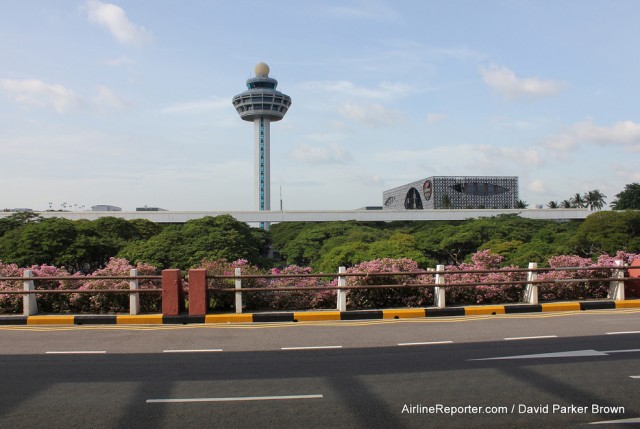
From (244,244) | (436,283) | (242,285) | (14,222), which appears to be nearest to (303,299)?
(242,285)

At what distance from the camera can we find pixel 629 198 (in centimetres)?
10681

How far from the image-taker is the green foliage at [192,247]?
35.8 m

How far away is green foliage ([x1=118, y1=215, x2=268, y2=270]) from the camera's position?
35.8 metres

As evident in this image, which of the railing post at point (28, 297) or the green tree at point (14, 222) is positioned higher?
the green tree at point (14, 222)

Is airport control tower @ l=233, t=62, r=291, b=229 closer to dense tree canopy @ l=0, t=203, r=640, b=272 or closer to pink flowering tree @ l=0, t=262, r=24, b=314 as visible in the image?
dense tree canopy @ l=0, t=203, r=640, b=272

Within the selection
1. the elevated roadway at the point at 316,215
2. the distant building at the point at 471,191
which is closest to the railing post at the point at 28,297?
the elevated roadway at the point at 316,215

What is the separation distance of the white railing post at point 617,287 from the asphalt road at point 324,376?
11.0 ft

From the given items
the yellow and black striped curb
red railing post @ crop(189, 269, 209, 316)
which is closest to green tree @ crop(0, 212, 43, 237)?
the yellow and black striped curb

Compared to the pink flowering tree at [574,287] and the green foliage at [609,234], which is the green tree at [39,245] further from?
the green foliage at [609,234]

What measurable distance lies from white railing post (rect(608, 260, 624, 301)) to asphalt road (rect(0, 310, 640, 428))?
336cm

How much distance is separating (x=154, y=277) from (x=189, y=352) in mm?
4116

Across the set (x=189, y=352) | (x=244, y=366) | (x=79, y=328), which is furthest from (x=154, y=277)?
(x=244, y=366)

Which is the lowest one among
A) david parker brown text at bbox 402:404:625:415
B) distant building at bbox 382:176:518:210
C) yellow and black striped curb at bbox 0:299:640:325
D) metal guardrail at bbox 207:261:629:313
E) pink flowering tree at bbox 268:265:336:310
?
david parker brown text at bbox 402:404:625:415

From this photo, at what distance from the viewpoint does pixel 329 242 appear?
52781 mm
